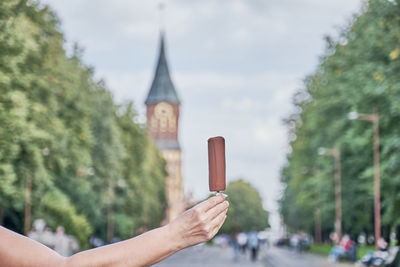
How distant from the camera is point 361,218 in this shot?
59969 millimetres

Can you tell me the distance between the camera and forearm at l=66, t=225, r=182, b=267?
8.64 feet

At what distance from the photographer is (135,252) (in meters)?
2.67

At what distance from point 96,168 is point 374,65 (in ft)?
99.0

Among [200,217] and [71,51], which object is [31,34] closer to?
[71,51]

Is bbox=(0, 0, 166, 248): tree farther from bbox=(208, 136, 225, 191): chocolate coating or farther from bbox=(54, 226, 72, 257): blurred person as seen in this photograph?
bbox=(208, 136, 225, 191): chocolate coating

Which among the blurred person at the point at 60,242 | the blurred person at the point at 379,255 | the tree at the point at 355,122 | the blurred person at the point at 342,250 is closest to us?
the blurred person at the point at 379,255

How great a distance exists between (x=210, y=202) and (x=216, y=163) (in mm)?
136

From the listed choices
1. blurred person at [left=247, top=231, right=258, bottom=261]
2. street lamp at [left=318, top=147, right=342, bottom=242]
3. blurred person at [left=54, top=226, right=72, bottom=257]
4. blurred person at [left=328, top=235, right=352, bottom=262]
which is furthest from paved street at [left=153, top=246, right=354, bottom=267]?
blurred person at [left=54, top=226, right=72, bottom=257]

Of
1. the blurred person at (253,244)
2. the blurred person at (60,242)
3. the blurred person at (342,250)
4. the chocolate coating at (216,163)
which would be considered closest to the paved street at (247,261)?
the blurred person at (253,244)

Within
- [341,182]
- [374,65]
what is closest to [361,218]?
[341,182]

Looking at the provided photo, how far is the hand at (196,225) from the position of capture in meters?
2.67

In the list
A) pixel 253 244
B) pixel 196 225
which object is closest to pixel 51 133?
pixel 253 244

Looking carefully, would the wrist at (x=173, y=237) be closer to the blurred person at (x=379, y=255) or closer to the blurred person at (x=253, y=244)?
the blurred person at (x=379, y=255)

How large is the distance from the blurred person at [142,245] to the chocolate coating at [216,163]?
48 mm
